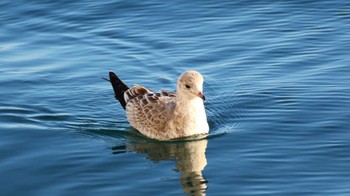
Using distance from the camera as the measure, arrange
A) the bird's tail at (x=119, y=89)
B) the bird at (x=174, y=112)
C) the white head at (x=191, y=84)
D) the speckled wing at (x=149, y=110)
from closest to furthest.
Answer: the white head at (x=191, y=84) < the bird at (x=174, y=112) < the speckled wing at (x=149, y=110) < the bird's tail at (x=119, y=89)

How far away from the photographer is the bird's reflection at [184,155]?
15.1 metres

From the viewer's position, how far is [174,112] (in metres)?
16.8

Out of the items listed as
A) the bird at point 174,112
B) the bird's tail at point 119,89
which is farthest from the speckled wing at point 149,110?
the bird's tail at point 119,89

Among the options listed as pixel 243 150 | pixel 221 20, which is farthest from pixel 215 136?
pixel 221 20

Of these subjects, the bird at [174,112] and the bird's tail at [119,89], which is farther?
the bird's tail at [119,89]

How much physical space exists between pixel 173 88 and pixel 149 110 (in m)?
2.78

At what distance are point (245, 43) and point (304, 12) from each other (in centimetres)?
297

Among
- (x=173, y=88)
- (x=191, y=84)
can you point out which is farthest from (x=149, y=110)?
(x=173, y=88)

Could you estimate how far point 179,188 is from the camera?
14.7m

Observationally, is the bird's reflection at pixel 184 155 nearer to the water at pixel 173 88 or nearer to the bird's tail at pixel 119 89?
the water at pixel 173 88

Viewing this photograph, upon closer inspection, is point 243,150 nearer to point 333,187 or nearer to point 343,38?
point 333,187

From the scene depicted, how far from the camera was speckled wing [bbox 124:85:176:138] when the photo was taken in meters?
16.9

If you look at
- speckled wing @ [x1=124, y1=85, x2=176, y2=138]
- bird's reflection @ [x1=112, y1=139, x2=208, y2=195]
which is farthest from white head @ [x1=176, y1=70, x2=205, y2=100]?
bird's reflection @ [x1=112, y1=139, x2=208, y2=195]

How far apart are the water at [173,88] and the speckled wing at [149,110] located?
0.20 metres
